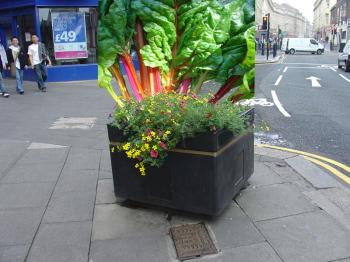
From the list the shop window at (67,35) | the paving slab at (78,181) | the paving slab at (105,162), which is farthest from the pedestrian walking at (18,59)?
the paving slab at (78,181)

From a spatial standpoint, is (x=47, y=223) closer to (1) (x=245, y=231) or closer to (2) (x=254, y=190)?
(1) (x=245, y=231)

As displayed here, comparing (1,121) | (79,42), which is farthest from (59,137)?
(79,42)

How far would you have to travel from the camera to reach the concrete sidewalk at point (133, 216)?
10.3ft

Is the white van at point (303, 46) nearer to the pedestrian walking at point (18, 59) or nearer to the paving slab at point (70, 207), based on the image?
the pedestrian walking at point (18, 59)

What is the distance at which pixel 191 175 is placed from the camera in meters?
3.44

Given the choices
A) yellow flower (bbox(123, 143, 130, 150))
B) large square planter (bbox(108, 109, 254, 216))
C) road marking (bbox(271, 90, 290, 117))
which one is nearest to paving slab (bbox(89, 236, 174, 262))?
large square planter (bbox(108, 109, 254, 216))

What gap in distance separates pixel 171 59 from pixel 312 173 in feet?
8.17

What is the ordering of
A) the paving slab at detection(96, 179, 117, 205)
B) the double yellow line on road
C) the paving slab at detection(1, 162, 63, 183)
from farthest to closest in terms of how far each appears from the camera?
the double yellow line on road < the paving slab at detection(1, 162, 63, 183) < the paving slab at detection(96, 179, 117, 205)

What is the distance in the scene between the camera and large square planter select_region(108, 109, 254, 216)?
3346mm

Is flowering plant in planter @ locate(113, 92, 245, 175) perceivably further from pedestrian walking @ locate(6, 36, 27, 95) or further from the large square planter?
pedestrian walking @ locate(6, 36, 27, 95)

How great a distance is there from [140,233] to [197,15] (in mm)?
2111

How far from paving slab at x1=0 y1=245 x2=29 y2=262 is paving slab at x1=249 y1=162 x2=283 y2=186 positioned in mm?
2560

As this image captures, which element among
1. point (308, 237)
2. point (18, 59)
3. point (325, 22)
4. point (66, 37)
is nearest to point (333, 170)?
point (308, 237)

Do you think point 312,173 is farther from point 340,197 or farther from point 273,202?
point 273,202
